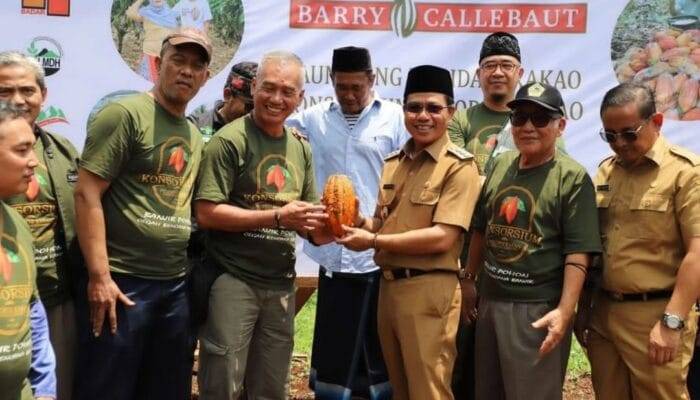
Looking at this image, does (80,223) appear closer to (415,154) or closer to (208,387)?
(208,387)

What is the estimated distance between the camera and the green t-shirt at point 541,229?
14.1 feet

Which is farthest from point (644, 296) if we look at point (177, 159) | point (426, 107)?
point (177, 159)

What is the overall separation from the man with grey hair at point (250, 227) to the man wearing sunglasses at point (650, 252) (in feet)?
4.97

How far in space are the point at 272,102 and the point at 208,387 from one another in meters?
1.54

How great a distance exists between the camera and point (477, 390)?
463 cm

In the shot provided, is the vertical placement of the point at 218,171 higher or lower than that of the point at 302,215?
higher

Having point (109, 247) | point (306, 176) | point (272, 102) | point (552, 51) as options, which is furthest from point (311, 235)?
point (552, 51)

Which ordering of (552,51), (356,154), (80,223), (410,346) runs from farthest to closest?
(552,51)
(356,154)
(410,346)
(80,223)

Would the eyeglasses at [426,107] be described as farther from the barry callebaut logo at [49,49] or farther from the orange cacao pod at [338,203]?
the barry callebaut logo at [49,49]

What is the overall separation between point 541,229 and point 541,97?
661mm

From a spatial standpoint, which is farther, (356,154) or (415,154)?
(356,154)

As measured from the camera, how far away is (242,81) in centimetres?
557

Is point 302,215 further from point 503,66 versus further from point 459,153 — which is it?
point 503,66

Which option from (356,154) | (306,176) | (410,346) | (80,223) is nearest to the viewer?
(80,223)
